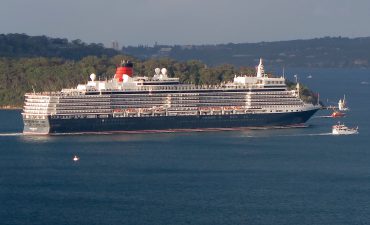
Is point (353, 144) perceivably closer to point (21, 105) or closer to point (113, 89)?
point (113, 89)

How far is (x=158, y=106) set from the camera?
78688 millimetres

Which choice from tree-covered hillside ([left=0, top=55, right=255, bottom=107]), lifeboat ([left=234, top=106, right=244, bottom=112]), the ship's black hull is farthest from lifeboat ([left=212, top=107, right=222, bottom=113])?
tree-covered hillside ([left=0, top=55, right=255, bottom=107])

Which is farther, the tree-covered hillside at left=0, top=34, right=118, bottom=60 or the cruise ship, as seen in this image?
the tree-covered hillside at left=0, top=34, right=118, bottom=60

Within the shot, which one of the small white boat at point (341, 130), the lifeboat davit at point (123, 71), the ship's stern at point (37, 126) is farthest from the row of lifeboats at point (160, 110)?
the small white boat at point (341, 130)

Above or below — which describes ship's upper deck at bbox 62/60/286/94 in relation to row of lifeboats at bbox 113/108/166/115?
above

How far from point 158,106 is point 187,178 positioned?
71.8 feet

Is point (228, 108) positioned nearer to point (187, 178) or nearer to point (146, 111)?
point (146, 111)

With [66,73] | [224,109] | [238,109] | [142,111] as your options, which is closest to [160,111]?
[142,111]

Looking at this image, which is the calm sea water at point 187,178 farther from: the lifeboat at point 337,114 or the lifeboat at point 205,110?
the lifeboat at point 337,114

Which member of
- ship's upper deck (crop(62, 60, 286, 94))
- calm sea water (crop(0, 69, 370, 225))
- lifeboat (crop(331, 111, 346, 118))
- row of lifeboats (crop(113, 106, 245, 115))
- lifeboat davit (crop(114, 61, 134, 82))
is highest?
lifeboat davit (crop(114, 61, 134, 82))

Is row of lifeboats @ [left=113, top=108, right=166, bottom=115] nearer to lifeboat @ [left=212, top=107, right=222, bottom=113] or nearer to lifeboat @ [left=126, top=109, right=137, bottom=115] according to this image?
lifeboat @ [left=126, top=109, right=137, bottom=115]

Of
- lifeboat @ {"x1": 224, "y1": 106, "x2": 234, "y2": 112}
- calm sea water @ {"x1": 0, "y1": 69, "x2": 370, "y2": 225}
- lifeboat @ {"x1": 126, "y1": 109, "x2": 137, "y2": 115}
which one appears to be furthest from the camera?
lifeboat @ {"x1": 224, "y1": 106, "x2": 234, "y2": 112}

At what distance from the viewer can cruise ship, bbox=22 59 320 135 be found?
248 ft

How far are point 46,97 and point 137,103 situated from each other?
5773mm
